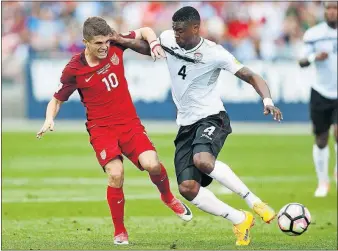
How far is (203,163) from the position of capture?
31.1ft

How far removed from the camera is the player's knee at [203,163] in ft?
31.1

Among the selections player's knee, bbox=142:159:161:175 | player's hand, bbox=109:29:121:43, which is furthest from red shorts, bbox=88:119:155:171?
player's hand, bbox=109:29:121:43

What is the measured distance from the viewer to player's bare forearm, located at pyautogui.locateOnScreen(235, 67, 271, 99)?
9.49 m

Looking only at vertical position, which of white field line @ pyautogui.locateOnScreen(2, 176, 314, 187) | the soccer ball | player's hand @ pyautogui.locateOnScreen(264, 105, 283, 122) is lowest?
white field line @ pyautogui.locateOnScreen(2, 176, 314, 187)

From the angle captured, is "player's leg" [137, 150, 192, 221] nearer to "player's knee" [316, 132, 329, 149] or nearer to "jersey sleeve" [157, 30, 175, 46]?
"jersey sleeve" [157, 30, 175, 46]

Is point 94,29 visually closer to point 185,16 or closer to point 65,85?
point 65,85

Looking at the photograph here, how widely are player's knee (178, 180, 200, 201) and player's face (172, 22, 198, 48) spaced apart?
139cm

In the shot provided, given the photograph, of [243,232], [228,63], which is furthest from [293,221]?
[228,63]

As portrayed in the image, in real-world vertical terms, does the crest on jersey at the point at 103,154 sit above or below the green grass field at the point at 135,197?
above

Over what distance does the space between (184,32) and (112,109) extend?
108cm

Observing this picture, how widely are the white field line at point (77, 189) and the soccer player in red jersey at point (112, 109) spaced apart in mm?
4029

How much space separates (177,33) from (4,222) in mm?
3541

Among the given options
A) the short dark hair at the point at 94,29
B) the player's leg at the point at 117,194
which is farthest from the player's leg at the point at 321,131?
the short dark hair at the point at 94,29

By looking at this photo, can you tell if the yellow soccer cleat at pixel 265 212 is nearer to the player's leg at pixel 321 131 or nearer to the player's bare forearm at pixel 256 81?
the player's bare forearm at pixel 256 81
